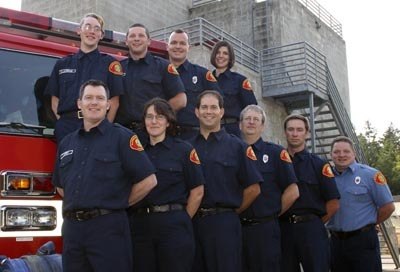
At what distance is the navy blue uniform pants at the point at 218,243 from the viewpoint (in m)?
3.72

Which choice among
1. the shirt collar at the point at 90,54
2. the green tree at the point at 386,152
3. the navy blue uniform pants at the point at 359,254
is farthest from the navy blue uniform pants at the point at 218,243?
the green tree at the point at 386,152

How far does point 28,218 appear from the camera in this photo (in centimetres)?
341

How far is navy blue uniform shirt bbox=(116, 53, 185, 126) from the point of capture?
4.10 m

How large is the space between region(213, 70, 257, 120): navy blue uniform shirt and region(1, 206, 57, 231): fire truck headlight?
213cm

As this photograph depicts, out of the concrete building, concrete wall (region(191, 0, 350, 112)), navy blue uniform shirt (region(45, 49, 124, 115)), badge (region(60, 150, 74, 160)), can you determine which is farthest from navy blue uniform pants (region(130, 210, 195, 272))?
concrete wall (region(191, 0, 350, 112))

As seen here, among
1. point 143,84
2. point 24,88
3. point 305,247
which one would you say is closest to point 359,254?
point 305,247

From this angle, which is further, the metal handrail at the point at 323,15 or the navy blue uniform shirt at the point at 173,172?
the metal handrail at the point at 323,15

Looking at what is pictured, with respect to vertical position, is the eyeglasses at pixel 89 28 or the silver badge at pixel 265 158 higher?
the eyeglasses at pixel 89 28

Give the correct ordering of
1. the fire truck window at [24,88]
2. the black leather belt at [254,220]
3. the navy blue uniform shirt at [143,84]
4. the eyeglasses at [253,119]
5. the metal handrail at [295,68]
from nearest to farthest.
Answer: the fire truck window at [24,88], the navy blue uniform shirt at [143,84], the black leather belt at [254,220], the eyeglasses at [253,119], the metal handrail at [295,68]

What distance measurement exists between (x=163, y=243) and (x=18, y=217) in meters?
0.90

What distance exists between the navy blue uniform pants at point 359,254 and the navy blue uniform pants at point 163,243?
7.12 feet

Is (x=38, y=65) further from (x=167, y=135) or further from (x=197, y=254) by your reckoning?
(x=197, y=254)

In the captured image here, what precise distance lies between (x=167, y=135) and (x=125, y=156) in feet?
1.88

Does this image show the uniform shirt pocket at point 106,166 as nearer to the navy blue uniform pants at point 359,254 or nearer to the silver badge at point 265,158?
the silver badge at point 265,158
